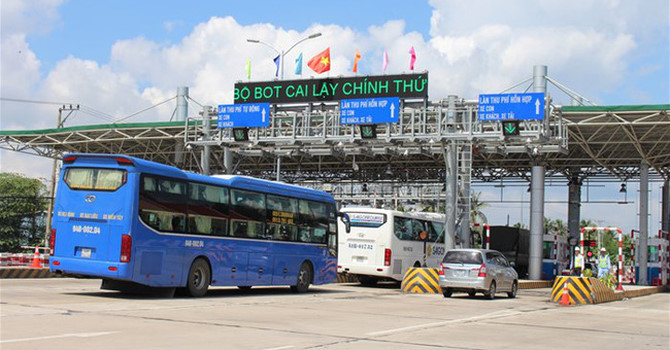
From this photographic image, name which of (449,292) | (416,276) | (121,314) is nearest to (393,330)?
(121,314)

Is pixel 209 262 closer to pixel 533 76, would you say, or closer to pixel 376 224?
pixel 376 224

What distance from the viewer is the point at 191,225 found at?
18.3 m

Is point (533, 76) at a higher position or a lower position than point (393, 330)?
higher

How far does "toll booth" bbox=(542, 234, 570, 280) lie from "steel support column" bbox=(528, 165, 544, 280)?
8.82 feet

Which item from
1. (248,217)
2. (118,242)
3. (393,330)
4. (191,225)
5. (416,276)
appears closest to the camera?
(393,330)

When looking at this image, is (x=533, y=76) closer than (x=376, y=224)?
No

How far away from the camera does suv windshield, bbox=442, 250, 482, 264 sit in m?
24.0

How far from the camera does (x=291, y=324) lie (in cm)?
1317

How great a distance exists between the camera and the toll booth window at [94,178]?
658 inches

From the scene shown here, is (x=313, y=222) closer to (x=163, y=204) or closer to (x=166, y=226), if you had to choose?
(x=166, y=226)

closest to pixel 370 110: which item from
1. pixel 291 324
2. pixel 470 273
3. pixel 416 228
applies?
pixel 416 228

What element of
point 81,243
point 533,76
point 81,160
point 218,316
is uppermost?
point 533,76

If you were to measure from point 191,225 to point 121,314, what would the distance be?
508cm

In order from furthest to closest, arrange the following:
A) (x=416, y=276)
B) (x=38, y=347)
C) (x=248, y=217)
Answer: (x=416, y=276), (x=248, y=217), (x=38, y=347)
